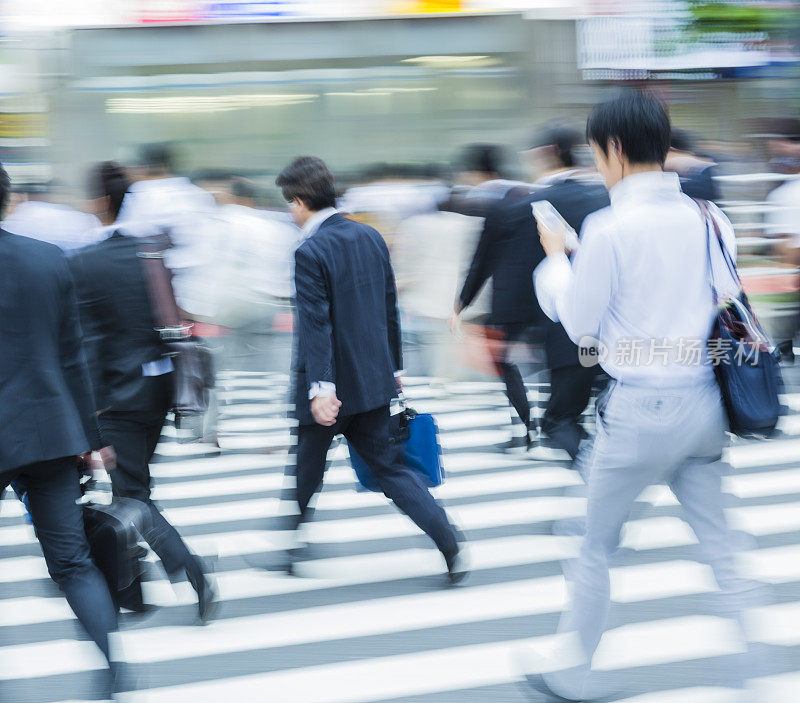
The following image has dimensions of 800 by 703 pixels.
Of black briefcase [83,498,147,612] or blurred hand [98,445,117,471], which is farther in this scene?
blurred hand [98,445,117,471]

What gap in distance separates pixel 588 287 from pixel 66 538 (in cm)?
170

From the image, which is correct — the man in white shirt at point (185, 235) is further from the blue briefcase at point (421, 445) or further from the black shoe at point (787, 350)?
the black shoe at point (787, 350)

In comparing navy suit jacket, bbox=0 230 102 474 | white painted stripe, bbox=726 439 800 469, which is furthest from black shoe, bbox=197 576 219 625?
white painted stripe, bbox=726 439 800 469

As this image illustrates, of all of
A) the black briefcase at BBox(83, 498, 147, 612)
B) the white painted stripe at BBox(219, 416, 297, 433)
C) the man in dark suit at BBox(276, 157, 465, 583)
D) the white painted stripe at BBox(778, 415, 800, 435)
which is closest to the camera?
the black briefcase at BBox(83, 498, 147, 612)

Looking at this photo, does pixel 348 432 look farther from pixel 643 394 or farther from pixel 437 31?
pixel 437 31

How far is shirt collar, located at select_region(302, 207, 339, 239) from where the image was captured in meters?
4.54

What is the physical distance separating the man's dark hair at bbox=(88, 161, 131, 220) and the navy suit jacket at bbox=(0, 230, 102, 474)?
1207 mm

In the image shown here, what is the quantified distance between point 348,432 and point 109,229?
4.29 feet

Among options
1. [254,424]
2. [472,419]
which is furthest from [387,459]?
[254,424]

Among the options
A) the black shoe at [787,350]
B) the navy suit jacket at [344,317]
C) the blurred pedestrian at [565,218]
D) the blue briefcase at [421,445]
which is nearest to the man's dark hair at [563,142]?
the blurred pedestrian at [565,218]

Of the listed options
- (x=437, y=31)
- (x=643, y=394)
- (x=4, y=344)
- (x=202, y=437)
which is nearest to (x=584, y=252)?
(x=643, y=394)

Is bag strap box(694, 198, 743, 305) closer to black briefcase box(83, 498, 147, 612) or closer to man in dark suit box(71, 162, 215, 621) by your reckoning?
black briefcase box(83, 498, 147, 612)

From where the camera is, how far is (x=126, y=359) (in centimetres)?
434

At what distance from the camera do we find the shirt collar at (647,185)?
2.93 metres
